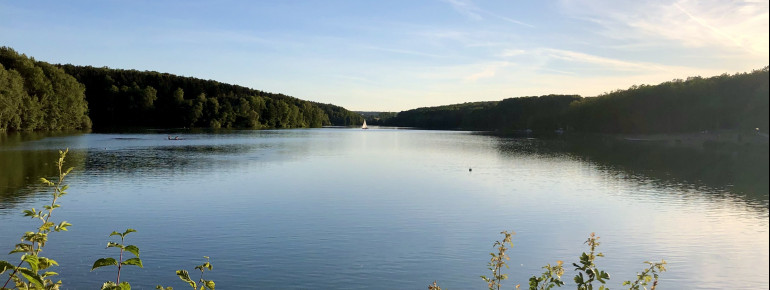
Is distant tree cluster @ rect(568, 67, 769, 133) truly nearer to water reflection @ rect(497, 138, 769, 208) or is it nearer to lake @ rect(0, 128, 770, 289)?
water reflection @ rect(497, 138, 769, 208)

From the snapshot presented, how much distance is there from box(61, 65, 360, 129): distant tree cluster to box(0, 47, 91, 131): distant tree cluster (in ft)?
111

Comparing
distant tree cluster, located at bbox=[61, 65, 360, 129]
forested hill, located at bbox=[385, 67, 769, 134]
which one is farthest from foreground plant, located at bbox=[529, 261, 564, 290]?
distant tree cluster, located at bbox=[61, 65, 360, 129]

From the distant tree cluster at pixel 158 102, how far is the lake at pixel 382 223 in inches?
4820

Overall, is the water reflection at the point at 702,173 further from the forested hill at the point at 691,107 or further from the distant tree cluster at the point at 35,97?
the distant tree cluster at the point at 35,97

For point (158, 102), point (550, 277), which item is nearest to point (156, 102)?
point (158, 102)

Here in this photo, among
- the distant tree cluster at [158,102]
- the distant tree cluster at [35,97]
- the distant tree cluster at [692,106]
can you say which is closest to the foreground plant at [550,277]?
the distant tree cluster at [35,97]

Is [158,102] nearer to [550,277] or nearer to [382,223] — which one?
[382,223]

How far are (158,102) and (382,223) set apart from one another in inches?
6380

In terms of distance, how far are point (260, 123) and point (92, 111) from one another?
57496 mm

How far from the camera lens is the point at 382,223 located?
2092 centimetres

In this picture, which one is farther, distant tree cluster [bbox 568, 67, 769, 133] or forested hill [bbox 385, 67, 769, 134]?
distant tree cluster [bbox 568, 67, 769, 133]

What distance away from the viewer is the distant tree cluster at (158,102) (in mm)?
152875

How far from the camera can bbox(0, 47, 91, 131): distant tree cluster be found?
84.4m

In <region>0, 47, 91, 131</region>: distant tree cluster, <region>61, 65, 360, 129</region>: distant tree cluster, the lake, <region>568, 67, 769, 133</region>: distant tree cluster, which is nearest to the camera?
the lake
